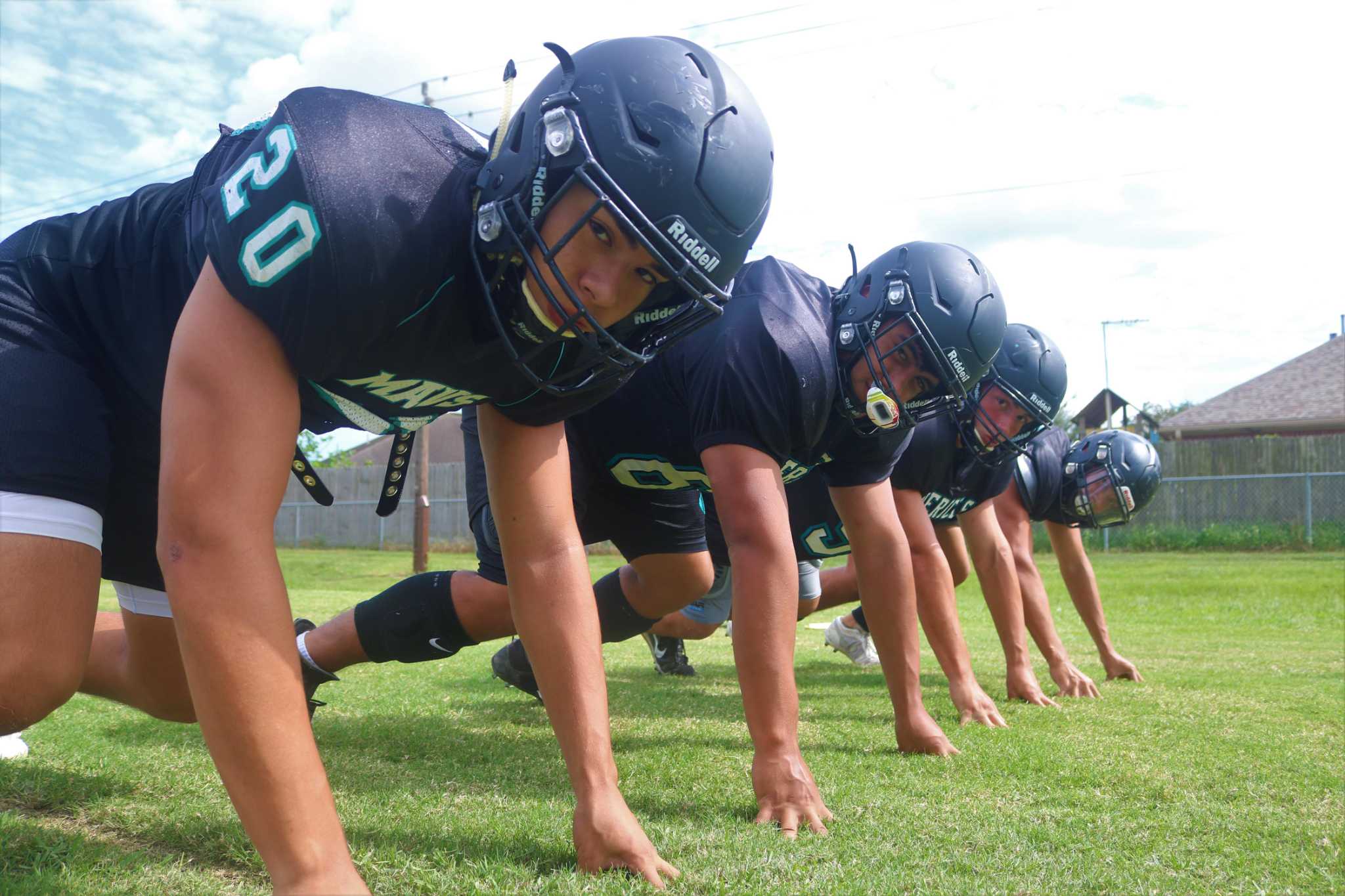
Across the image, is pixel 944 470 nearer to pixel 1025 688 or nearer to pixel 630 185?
pixel 1025 688

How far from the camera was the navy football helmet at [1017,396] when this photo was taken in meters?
5.50

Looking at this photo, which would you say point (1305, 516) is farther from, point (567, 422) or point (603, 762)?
point (603, 762)

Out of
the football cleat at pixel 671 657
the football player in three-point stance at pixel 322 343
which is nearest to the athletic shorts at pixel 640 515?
the football player in three-point stance at pixel 322 343

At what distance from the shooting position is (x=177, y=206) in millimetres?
2402

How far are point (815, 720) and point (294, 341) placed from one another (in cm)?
368

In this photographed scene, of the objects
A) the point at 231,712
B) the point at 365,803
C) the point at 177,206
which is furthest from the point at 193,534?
the point at 365,803

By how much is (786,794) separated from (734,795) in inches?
14.7

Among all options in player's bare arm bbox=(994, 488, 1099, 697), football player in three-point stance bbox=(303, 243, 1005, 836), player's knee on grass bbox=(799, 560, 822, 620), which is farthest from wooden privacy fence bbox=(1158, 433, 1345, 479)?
football player in three-point stance bbox=(303, 243, 1005, 836)

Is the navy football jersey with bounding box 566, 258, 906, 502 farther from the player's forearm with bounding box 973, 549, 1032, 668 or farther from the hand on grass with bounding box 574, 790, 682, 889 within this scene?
the player's forearm with bounding box 973, 549, 1032, 668

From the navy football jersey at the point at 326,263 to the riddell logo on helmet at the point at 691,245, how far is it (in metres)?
0.39

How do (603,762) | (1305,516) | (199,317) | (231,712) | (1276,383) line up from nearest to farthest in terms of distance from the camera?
(231,712) < (199,317) < (603,762) < (1305,516) < (1276,383)

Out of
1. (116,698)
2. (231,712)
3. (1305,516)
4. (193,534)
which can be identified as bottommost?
(1305,516)

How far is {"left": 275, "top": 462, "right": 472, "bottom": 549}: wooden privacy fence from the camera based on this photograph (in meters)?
31.0

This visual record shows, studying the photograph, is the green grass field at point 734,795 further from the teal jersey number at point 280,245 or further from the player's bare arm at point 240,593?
the teal jersey number at point 280,245
